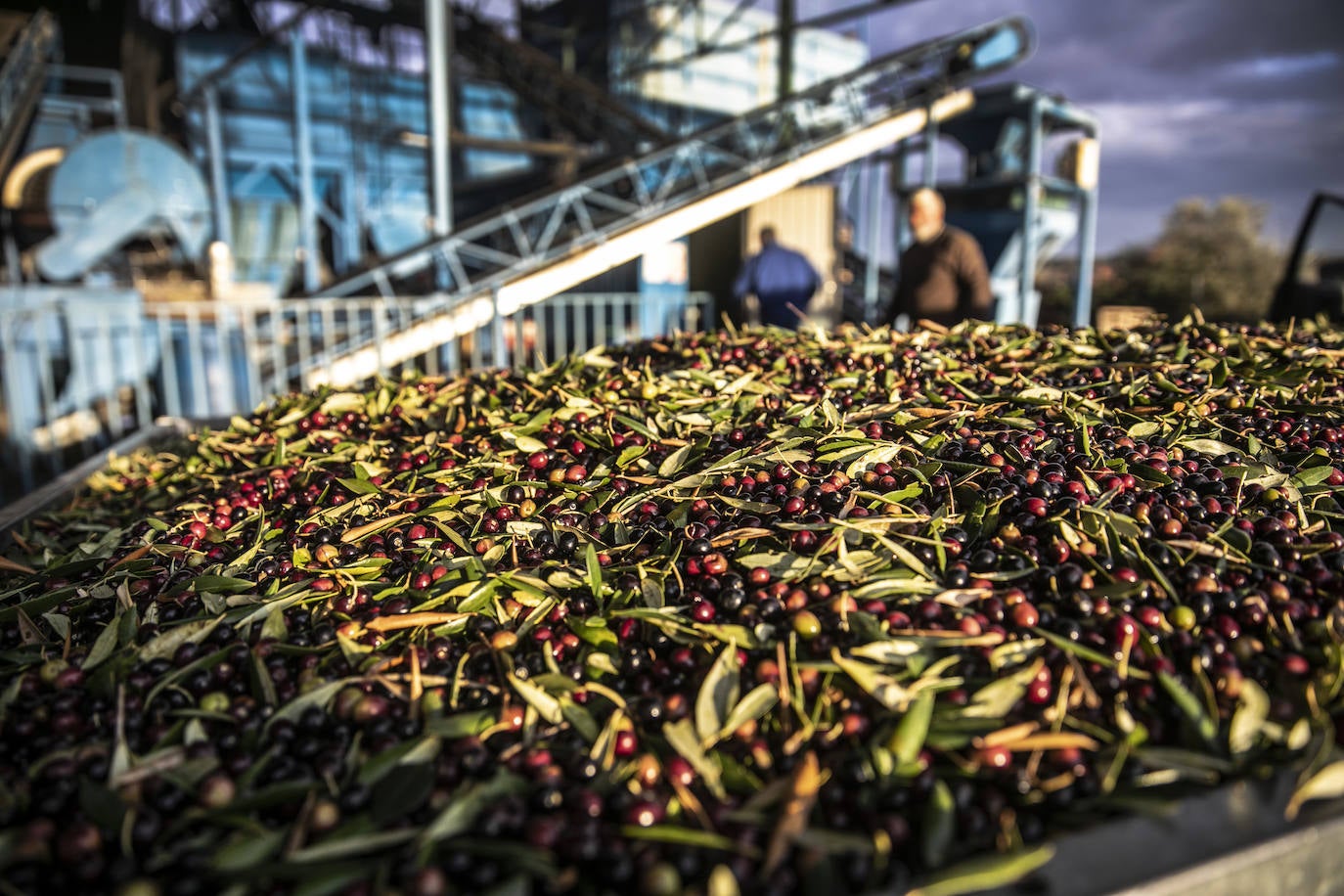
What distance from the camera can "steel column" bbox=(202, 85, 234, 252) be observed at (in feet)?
37.4

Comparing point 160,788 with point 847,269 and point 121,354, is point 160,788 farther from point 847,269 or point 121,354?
point 847,269

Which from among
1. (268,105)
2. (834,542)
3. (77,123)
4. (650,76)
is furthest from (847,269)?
(834,542)

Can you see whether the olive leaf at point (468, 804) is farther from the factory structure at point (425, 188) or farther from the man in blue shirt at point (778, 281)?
the man in blue shirt at point (778, 281)

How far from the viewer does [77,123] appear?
1043 cm

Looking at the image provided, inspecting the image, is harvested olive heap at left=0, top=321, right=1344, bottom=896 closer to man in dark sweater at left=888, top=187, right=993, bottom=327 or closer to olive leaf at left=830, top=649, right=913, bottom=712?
olive leaf at left=830, top=649, right=913, bottom=712

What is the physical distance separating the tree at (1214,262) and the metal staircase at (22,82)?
1712 centimetres

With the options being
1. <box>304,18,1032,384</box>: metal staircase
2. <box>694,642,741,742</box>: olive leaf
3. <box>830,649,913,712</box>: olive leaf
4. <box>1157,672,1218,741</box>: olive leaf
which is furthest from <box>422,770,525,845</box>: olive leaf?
<box>304,18,1032,384</box>: metal staircase

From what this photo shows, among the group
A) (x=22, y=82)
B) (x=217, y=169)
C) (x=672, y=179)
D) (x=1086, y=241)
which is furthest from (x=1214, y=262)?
(x=22, y=82)

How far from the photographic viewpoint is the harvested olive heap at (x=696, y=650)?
923 millimetres

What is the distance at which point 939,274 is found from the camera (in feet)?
15.4

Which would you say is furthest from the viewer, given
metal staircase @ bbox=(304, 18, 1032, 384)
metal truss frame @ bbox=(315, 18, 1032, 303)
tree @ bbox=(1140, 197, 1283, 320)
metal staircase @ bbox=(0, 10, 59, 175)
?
tree @ bbox=(1140, 197, 1283, 320)

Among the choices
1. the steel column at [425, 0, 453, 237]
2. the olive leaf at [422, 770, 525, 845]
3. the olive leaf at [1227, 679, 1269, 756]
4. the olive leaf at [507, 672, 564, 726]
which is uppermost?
the steel column at [425, 0, 453, 237]

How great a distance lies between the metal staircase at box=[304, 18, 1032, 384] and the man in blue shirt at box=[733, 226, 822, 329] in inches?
36.4

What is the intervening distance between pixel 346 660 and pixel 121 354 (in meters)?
6.24
